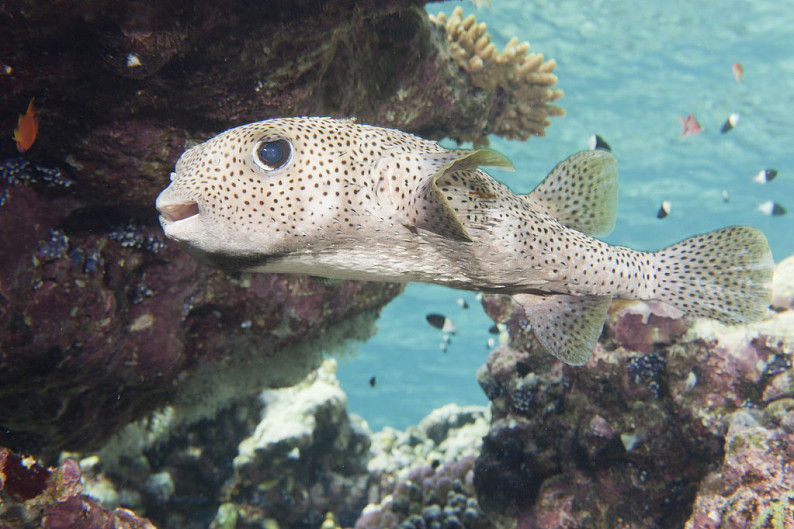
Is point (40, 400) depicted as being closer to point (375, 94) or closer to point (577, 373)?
point (375, 94)

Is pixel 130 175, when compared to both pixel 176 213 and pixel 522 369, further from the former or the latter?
pixel 522 369

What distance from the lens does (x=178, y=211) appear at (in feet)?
6.98

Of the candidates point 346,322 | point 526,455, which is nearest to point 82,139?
point 346,322

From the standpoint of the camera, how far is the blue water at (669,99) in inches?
708

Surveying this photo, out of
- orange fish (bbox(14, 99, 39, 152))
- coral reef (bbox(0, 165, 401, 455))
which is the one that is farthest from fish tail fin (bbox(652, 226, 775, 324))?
orange fish (bbox(14, 99, 39, 152))

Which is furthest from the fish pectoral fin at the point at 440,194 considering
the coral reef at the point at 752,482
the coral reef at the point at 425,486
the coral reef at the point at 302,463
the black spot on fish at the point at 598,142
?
the black spot on fish at the point at 598,142

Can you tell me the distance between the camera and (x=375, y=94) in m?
4.58

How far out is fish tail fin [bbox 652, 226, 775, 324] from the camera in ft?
9.29

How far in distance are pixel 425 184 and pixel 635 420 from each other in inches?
165

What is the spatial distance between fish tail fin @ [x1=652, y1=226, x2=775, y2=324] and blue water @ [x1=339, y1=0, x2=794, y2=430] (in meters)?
13.2

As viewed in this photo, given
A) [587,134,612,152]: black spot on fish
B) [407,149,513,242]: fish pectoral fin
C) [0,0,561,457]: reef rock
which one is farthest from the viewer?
[587,134,612,152]: black spot on fish

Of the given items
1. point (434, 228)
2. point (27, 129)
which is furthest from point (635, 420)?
point (27, 129)

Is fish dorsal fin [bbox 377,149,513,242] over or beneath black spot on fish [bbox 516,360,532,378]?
over

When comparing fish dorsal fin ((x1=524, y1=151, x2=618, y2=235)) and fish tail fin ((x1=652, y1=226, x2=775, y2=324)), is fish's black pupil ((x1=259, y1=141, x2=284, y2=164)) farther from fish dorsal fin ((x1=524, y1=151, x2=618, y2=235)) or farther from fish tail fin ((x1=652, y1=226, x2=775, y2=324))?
fish tail fin ((x1=652, y1=226, x2=775, y2=324))
